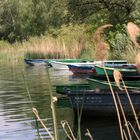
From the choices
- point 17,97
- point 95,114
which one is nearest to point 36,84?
point 17,97

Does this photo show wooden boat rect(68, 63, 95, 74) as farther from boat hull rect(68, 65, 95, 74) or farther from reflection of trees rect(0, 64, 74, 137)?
reflection of trees rect(0, 64, 74, 137)

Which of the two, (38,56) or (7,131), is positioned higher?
(38,56)

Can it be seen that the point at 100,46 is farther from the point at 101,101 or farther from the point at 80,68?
the point at 80,68

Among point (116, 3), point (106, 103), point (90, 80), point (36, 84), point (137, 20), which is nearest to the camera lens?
point (106, 103)

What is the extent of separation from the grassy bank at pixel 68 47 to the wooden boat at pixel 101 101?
13394 mm

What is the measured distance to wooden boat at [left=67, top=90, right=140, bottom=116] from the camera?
1081 centimetres

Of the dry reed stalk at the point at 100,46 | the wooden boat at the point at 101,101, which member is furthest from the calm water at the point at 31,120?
the dry reed stalk at the point at 100,46

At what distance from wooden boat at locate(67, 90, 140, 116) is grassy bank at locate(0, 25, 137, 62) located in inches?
527

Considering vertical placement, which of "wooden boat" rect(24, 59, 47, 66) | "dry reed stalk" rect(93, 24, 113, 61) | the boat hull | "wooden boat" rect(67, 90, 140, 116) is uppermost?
"wooden boat" rect(24, 59, 47, 66)

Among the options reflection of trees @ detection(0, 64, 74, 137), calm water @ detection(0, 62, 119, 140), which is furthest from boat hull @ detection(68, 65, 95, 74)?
calm water @ detection(0, 62, 119, 140)

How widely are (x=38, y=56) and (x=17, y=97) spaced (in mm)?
21208

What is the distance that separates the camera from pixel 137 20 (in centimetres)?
2727

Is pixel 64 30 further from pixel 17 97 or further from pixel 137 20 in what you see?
pixel 17 97

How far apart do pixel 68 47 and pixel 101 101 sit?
23.2 meters
